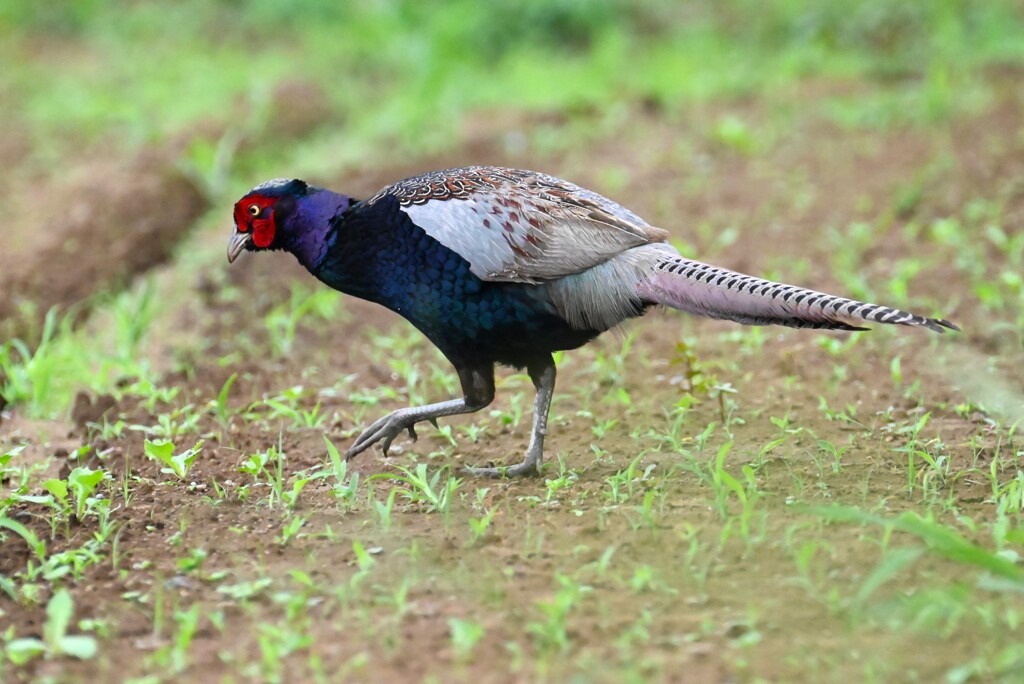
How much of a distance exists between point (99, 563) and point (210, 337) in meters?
2.48

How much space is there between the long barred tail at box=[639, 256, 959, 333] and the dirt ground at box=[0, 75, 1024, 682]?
409mm

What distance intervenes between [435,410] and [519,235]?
70cm

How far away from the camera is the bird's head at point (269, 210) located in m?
4.25

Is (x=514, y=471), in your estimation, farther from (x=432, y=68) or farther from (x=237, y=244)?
(x=432, y=68)

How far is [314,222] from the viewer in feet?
13.8

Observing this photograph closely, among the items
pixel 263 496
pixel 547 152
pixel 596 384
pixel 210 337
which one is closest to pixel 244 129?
pixel 547 152

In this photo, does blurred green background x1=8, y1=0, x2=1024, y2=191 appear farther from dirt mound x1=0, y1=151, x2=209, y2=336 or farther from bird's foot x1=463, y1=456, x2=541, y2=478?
bird's foot x1=463, y1=456, x2=541, y2=478

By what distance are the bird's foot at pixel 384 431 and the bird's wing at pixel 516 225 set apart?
0.60 meters

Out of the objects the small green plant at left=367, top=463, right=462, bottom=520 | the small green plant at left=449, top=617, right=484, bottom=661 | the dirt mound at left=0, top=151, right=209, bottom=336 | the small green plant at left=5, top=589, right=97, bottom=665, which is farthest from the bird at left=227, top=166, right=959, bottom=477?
the dirt mound at left=0, top=151, right=209, bottom=336

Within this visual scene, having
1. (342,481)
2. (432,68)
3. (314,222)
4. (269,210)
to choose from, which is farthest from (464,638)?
(432,68)

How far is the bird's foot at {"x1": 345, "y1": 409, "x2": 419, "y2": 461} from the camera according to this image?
13.9 ft

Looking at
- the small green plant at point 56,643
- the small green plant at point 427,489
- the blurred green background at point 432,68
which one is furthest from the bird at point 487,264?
the blurred green background at point 432,68

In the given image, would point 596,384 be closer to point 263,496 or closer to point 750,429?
point 750,429

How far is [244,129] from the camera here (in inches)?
357
